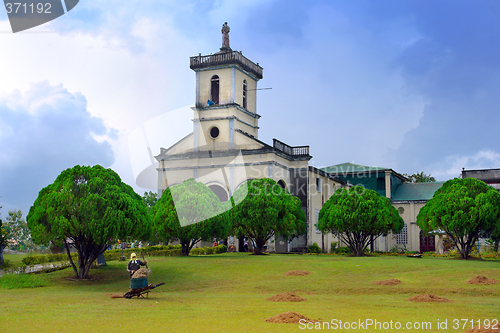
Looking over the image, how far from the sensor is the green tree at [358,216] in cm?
2970

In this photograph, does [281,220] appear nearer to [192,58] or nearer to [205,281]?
[205,281]

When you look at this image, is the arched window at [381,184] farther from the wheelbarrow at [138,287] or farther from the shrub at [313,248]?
the wheelbarrow at [138,287]

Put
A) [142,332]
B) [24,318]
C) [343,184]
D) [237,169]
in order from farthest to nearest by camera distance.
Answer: [343,184], [237,169], [24,318], [142,332]

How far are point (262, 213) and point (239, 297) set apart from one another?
1410 centimetres

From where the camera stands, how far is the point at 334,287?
17.3m

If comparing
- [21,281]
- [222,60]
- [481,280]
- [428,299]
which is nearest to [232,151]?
[222,60]

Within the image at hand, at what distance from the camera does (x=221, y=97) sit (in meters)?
40.2

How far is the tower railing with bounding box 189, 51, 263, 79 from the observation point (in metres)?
40.0

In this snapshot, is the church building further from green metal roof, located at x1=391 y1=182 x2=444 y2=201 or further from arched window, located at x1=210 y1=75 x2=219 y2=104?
green metal roof, located at x1=391 y1=182 x2=444 y2=201

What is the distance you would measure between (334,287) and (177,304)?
20.3 ft

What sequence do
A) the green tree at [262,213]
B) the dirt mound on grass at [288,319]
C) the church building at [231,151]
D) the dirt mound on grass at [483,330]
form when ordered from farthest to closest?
the church building at [231,151] → the green tree at [262,213] → the dirt mound on grass at [288,319] → the dirt mound on grass at [483,330]

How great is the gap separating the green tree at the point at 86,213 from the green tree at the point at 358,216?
13404 millimetres

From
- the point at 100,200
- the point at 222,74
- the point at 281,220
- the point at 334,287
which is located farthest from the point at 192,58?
the point at 334,287

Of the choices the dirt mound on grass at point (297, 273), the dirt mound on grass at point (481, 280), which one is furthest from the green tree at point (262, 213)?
the dirt mound on grass at point (481, 280)
